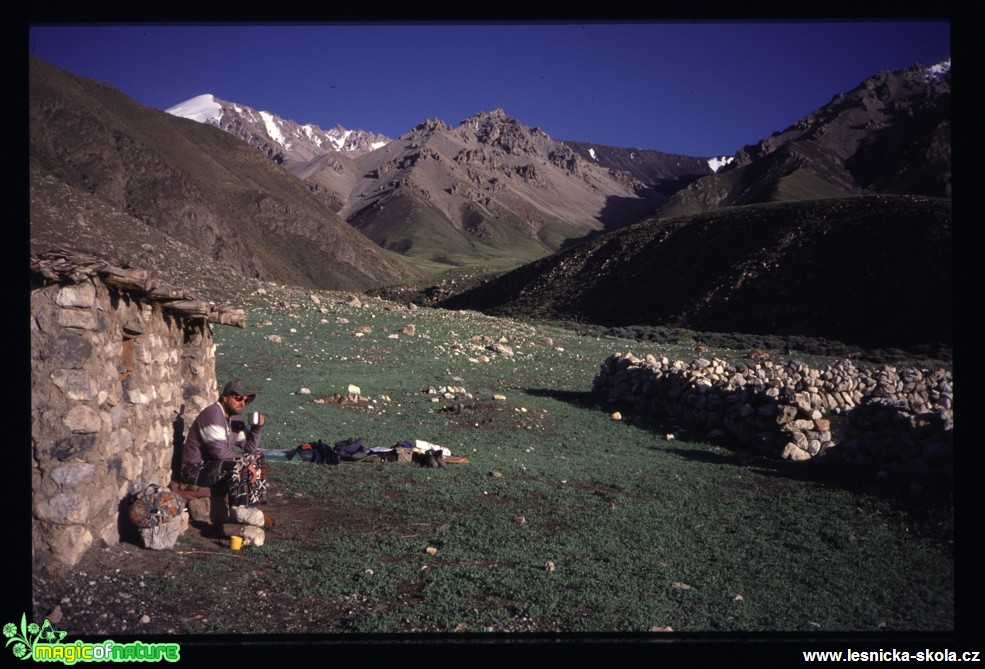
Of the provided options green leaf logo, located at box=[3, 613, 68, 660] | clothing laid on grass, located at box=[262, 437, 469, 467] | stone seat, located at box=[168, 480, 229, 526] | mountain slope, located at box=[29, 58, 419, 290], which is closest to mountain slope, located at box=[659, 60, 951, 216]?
mountain slope, located at box=[29, 58, 419, 290]

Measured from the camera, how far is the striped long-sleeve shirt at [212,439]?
6613 millimetres

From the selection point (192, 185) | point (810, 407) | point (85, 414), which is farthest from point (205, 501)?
point (192, 185)

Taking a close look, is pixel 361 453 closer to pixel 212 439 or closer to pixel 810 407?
pixel 212 439

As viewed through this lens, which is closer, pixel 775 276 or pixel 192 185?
pixel 775 276

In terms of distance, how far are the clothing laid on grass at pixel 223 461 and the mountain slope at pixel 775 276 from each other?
1302 inches

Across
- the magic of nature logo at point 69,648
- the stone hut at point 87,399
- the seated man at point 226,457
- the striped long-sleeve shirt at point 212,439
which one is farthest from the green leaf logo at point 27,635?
the striped long-sleeve shirt at point 212,439

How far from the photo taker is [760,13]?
5238 millimetres

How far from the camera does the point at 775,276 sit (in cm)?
4175

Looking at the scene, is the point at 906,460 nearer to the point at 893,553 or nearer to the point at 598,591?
the point at 893,553

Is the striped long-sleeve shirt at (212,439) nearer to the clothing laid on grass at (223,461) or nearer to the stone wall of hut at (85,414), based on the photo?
the clothing laid on grass at (223,461)

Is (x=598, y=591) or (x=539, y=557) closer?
(x=598, y=591)

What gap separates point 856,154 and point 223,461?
170m

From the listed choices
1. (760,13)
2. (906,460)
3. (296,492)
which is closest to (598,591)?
(296,492)

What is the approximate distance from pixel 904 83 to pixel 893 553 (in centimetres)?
20936
